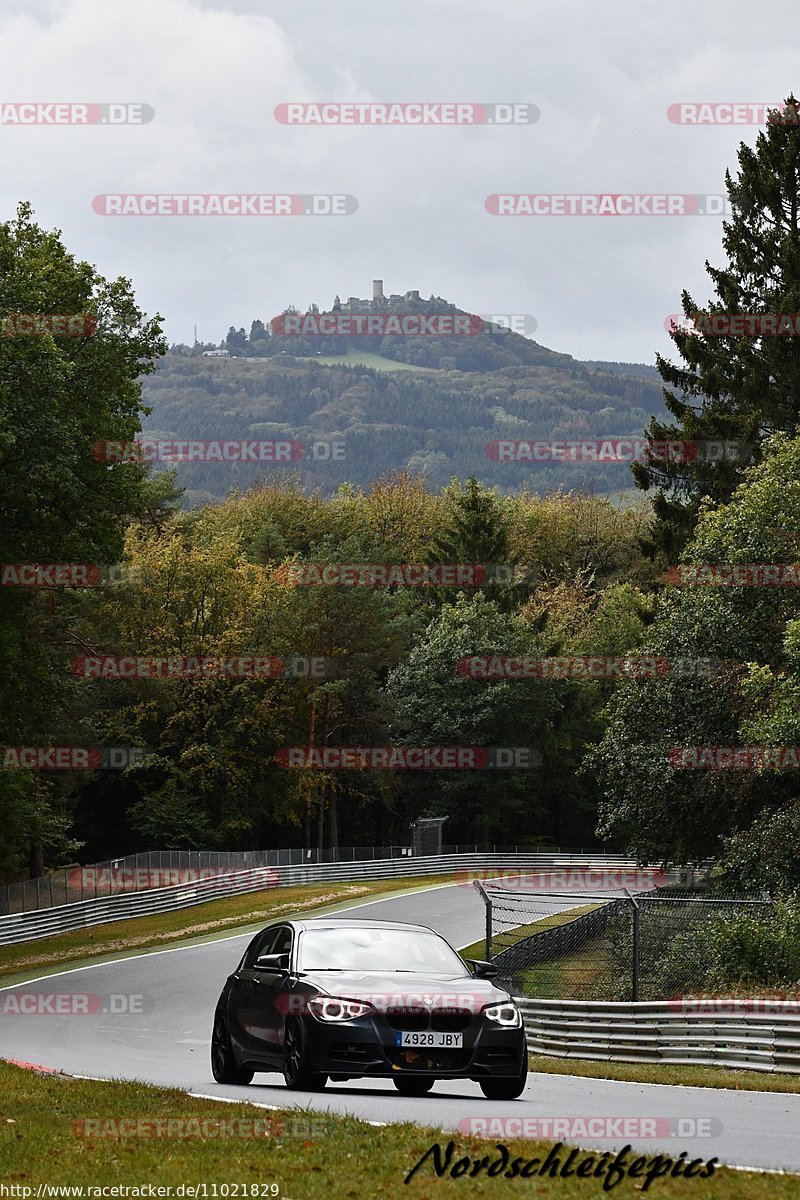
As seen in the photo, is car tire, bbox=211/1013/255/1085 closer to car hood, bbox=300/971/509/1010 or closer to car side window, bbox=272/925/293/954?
car side window, bbox=272/925/293/954

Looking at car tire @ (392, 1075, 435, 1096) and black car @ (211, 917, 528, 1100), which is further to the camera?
car tire @ (392, 1075, 435, 1096)

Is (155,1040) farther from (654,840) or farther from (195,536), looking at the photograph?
(195,536)

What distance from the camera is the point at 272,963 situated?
555 inches

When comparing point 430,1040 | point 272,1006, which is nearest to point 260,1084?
point 272,1006

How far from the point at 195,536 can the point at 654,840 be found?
48.0 metres

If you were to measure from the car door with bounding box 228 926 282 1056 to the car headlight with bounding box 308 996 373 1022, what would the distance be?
1.32 m

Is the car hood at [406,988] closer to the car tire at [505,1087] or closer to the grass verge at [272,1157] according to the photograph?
the car tire at [505,1087]

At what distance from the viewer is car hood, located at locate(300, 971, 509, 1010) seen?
12.8m

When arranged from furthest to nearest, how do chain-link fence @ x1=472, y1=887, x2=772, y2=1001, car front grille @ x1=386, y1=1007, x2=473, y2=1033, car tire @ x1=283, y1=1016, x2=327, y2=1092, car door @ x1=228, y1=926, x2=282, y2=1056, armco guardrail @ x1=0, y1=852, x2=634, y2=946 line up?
armco guardrail @ x1=0, y1=852, x2=634, y2=946 < chain-link fence @ x1=472, y1=887, x2=772, y2=1001 < car door @ x1=228, y1=926, x2=282, y2=1056 < car tire @ x1=283, y1=1016, x2=327, y2=1092 < car front grille @ x1=386, y1=1007, x2=473, y2=1033

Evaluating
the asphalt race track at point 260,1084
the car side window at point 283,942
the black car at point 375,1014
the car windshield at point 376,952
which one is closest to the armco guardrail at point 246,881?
the asphalt race track at point 260,1084

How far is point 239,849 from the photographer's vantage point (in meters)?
80.7

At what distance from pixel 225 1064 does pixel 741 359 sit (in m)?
37.4

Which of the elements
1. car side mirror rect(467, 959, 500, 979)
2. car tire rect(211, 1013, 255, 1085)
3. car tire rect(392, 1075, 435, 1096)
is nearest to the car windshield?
car side mirror rect(467, 959, 500, 979)

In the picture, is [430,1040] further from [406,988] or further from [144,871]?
[144,871]
